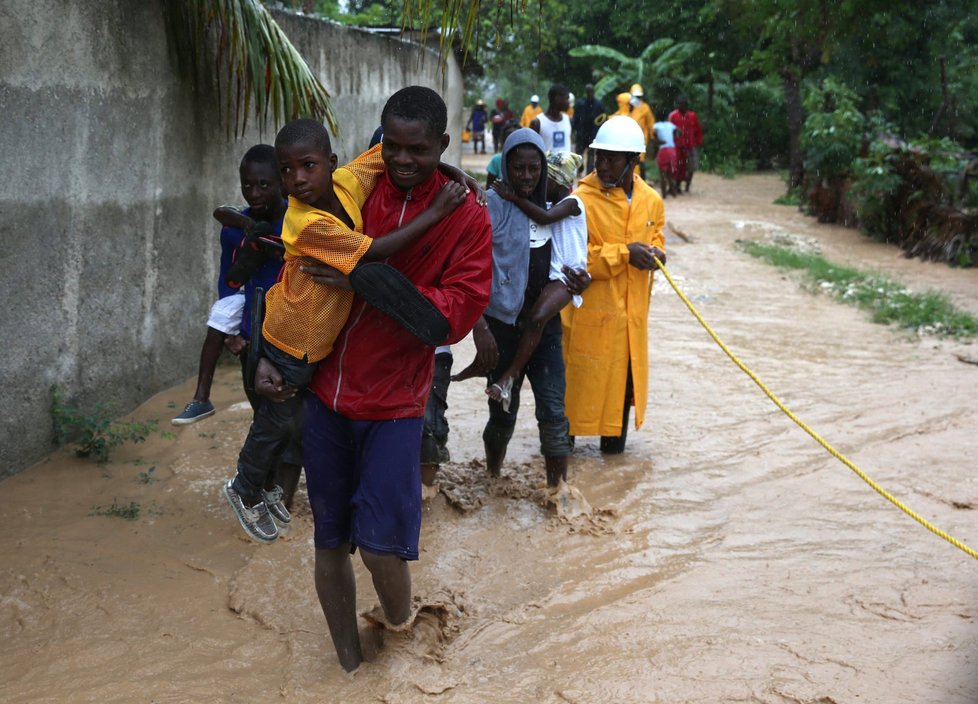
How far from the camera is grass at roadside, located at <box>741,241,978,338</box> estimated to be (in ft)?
29.8

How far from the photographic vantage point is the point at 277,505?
4496 millimetres

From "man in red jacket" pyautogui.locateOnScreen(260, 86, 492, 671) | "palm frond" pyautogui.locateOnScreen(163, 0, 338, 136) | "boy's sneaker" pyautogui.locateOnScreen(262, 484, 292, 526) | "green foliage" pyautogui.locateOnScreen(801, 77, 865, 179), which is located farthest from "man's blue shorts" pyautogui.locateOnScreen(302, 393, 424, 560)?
"green foliage" pyautogui.locateOnScreen(801, 77, 865, 179)

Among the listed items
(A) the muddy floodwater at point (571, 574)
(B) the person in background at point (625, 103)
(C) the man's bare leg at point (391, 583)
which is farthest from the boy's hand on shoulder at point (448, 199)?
(B) the person in background at point (625, 103)

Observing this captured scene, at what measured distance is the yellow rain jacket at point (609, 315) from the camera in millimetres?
5555

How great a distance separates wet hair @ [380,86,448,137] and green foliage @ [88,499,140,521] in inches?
99.4

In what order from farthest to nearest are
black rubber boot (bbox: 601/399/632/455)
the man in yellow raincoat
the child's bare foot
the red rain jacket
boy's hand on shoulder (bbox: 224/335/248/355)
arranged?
1. black rubber boot (bbox: 601/399/632/455)
2. the man in yellow raincoat
3. the child's bare foot
4. boy's hand on shoulder (bbox: 224/335/248/355)
5. the red rain jacket

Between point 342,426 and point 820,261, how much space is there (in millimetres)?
10094

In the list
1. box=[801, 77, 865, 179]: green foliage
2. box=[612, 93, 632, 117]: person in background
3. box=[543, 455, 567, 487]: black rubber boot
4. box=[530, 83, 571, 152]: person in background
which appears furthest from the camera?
box=[612, 93, 632, 117]: person in background

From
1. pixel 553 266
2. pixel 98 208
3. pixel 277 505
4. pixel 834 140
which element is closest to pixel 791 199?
pixel 834 140

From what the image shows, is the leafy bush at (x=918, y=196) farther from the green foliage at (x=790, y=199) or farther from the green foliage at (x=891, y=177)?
the green foliage at (x=790, y=199)

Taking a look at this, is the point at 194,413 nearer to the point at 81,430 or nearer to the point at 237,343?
the point at 237,343

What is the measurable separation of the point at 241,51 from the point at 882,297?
22.7 feet

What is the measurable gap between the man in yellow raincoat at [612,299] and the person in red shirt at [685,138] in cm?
1311

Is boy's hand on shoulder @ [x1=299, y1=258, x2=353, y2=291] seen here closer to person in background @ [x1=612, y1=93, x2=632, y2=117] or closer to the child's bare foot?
the child's bare foot
